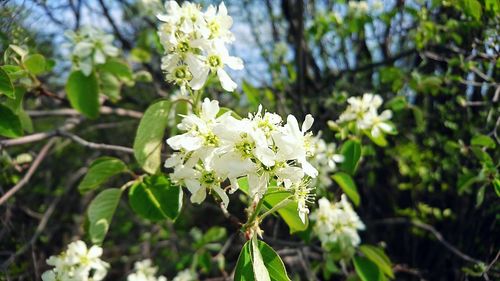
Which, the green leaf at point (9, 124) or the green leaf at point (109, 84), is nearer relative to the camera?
the green leaf at point (9, 124)

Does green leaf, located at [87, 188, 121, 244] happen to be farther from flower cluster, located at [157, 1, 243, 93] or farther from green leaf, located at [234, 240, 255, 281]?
green leaf, located at [234, 240, 255, 281]

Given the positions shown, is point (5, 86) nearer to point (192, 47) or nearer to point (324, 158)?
point (192, 47)

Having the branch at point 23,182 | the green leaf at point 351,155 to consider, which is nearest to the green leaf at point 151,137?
the branch at point 23,182

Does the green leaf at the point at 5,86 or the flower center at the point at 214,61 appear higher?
the green leaf at the point at 5,86

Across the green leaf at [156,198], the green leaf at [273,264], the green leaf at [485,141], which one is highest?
the green leaf at [156,198]

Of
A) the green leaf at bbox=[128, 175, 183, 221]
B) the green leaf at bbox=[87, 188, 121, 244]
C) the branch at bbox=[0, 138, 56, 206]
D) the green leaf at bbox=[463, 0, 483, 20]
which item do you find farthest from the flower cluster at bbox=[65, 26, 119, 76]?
the green leaf at bbox=[463, 0, 483, 20]

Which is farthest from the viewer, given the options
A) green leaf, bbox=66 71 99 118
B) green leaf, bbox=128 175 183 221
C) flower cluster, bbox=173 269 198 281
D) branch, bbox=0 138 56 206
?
flower cluster, bbox=173 269 198 281

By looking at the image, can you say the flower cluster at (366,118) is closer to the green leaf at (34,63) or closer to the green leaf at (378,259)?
the green leaf at (378,259)
